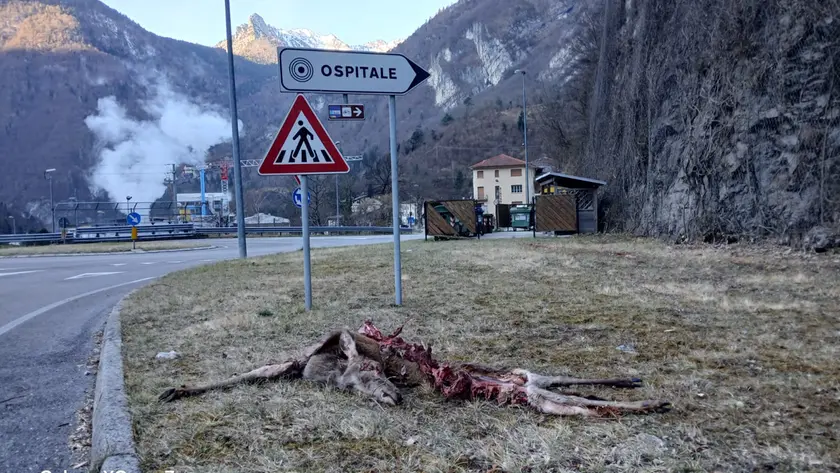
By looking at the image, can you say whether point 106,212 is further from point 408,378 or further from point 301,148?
point 408,378

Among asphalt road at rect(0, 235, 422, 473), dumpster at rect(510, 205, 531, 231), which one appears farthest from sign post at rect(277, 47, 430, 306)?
dumpster at rect(510, 205, 531, 231)

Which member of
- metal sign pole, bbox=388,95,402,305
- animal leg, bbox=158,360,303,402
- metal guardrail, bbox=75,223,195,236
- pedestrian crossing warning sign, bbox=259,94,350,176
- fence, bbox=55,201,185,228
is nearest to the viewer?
animal leg, bbox=158,360,303,402

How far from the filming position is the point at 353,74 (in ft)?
21.2

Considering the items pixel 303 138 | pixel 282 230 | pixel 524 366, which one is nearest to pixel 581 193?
pixel 303 138

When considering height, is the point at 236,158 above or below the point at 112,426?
above

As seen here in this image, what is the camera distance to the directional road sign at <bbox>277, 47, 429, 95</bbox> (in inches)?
245

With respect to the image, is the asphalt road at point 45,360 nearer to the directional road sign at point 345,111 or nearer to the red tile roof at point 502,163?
the directional road sign at point 345,111

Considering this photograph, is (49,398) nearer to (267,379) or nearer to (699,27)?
(267,379)

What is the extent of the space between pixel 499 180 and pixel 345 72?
231ft

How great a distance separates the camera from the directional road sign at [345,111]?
659cm

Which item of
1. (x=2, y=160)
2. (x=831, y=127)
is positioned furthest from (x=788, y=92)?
(x=2, y=160)

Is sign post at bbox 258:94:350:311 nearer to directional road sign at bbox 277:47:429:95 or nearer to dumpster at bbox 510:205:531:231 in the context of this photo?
directional road sign at bbox 277:47:429:95

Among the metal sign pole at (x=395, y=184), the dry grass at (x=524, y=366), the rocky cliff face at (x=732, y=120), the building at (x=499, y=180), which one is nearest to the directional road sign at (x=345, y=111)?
the metal sign pole at (x=395, y=184)

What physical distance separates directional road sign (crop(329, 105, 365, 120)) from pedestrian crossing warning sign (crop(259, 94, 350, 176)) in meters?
0.43
